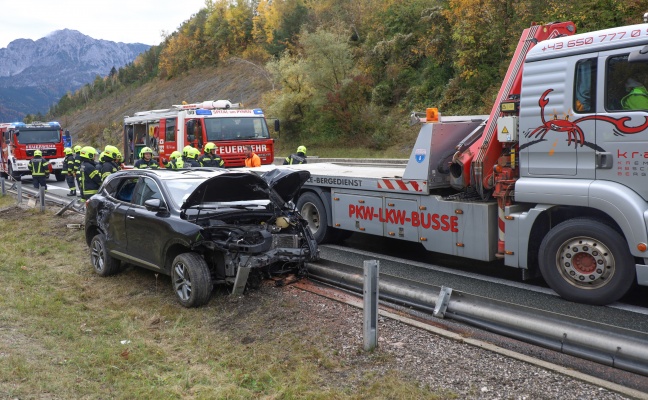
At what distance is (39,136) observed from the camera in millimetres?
25391

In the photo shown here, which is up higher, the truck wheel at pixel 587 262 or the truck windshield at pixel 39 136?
the truck windshield at pixel 39 136

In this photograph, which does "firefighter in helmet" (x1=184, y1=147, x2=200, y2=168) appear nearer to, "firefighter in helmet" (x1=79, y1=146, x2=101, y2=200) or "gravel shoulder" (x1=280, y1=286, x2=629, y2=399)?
"firefighter in helmet" (x1=79, y1=146, x2=101, y2=200)

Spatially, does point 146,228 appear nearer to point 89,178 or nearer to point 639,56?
point 89,178

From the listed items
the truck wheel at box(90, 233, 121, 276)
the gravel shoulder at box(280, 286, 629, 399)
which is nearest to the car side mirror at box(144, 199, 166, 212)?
the truck wheel at box(90, 233, 121, 276)

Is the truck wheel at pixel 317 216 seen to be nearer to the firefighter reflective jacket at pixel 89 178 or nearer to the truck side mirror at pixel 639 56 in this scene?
the firefighter reflective jacket at pixel 89 178

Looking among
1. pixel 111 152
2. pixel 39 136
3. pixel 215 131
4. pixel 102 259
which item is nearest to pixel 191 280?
pixel 102 259

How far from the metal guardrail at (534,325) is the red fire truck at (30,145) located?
22.7 metres

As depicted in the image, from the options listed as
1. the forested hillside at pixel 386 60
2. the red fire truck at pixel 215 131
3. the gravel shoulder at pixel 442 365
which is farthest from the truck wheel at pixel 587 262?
the forested hillside at pixel 386 60

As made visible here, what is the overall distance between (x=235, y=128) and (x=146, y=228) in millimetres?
9732

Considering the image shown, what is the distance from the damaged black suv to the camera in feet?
22.2

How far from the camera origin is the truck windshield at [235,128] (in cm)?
1652

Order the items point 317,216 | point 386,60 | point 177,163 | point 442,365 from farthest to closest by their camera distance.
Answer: point 386,60
point 177,163
point 317,216
point 442,365

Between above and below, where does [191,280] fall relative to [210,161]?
below

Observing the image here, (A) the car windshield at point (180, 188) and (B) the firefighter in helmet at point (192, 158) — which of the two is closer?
(A) the car windshield at point (180, 188)
